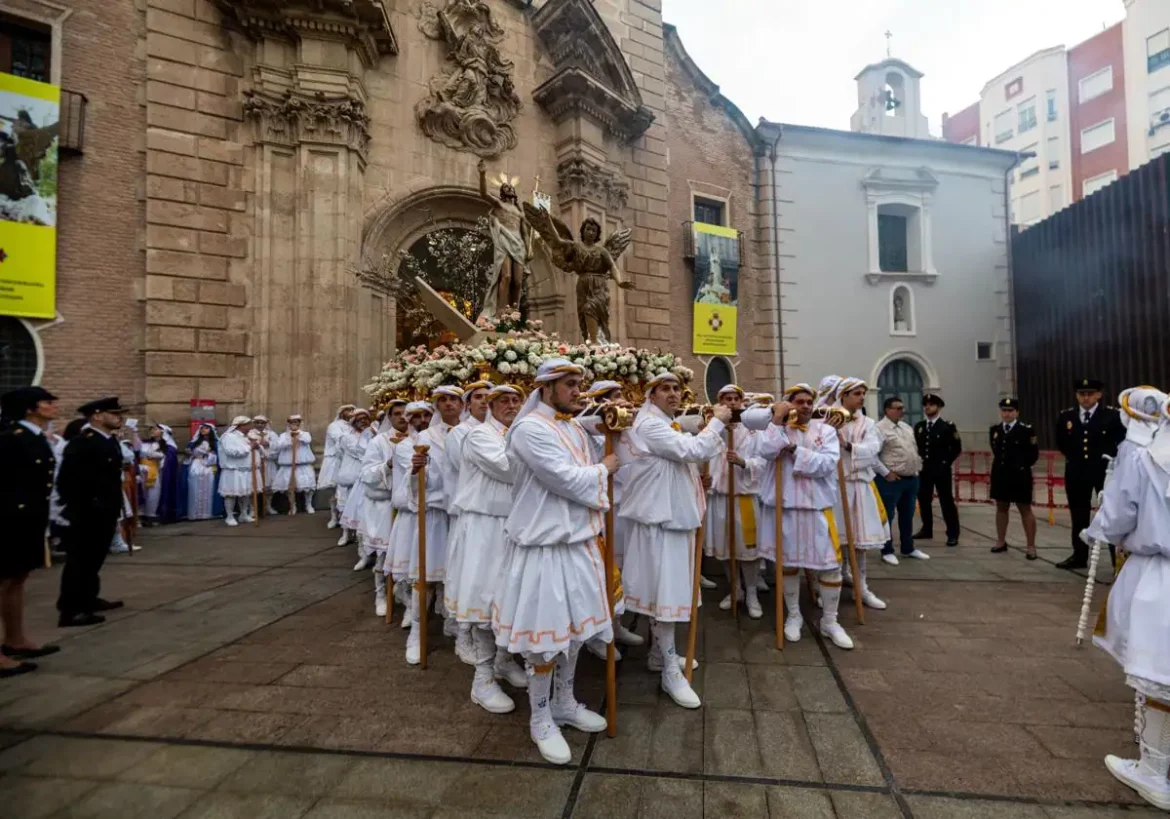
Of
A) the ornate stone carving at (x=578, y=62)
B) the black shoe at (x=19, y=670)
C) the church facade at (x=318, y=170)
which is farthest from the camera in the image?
the ornate stone carving at (x=578, y=62)

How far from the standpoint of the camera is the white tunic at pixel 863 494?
5.64 meters

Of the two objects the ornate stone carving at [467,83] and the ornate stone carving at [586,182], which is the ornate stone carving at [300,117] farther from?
the ornate stone carving at [586,182]

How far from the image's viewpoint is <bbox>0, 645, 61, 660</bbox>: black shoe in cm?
450

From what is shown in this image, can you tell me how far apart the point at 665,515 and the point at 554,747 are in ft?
4.88

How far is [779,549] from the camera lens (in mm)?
4723

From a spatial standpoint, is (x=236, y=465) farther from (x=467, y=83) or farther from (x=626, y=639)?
(x=467, y=83)

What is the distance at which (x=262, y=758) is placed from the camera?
3141mm

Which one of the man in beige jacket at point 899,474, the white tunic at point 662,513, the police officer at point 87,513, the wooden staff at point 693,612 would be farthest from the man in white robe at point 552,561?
the man in beige jacket at point 899,474

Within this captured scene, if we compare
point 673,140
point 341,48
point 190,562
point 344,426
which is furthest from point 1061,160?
point 190,562

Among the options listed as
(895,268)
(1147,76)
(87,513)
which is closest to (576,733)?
(87,513)

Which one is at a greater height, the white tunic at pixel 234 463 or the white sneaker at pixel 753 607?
the white tunic at pixel 234 463

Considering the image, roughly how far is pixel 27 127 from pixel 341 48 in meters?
5.50

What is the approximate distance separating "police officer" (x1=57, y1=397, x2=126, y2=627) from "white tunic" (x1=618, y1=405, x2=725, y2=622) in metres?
5.12

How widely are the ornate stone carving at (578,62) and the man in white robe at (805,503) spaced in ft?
41.7
